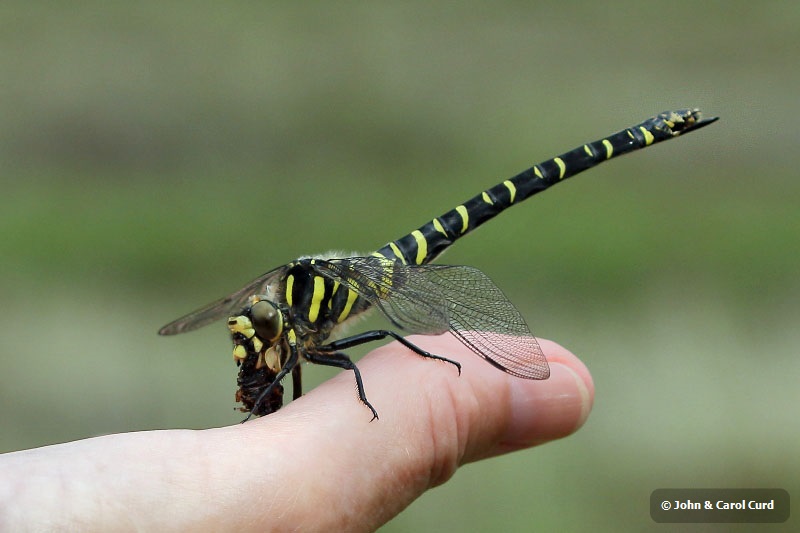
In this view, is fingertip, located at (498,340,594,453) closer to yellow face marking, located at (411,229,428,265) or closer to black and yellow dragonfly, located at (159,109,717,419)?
black and yellow dragonfly, located at (159,109,717,419)

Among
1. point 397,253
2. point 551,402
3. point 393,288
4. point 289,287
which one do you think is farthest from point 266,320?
point 551,402

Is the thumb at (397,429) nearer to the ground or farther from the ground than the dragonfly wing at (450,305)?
nearer to the ground

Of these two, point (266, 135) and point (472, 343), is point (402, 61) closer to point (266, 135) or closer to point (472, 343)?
point (266, 135)

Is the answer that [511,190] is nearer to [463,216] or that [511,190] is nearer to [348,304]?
[463,216]

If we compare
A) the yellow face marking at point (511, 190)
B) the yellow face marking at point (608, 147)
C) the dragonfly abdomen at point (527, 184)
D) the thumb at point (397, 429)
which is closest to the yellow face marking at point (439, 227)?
the dragonfly abdomen at point (527, 184)

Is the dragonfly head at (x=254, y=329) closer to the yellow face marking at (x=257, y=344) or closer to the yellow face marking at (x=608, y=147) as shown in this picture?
the yellow face marking at (x=257, y=344)
